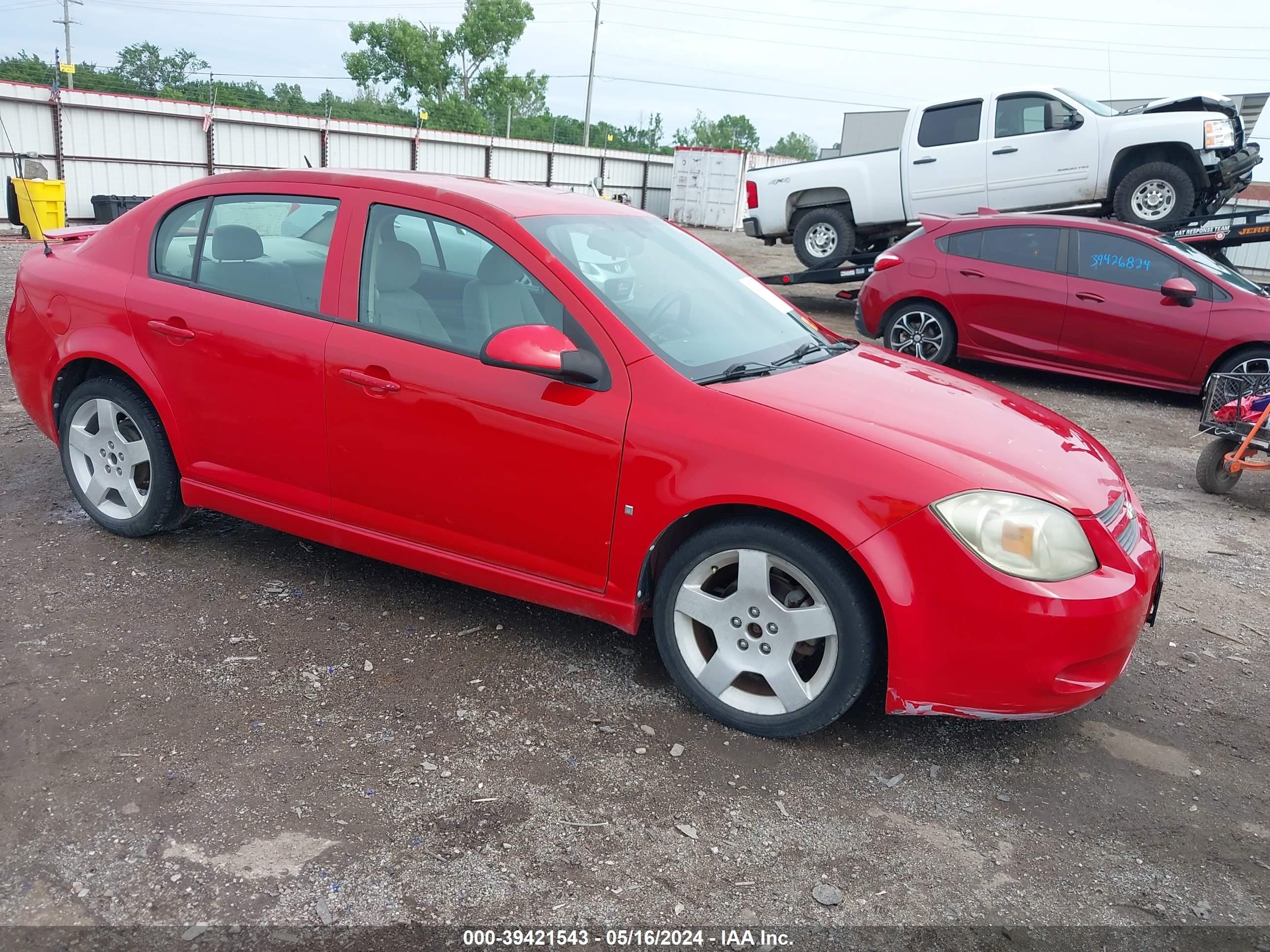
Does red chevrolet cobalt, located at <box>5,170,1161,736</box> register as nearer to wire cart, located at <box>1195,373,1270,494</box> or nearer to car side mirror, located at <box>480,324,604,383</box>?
car side mirror, located at <box>480,324,604,383</box>

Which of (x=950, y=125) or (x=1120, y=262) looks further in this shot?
(x=950, y=125)

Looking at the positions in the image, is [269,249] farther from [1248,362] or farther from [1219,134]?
[1219,134]

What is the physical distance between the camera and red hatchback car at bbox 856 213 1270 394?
8.18m

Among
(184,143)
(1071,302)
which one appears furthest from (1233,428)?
(184,143)

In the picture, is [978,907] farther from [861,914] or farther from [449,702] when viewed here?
[449,702]

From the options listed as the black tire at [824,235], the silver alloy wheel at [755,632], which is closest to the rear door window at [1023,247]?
the black tire at [824,235]

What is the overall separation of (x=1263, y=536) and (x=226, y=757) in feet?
17.6

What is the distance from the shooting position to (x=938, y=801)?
9.80 feet

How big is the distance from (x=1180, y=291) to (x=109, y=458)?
784 centimetres

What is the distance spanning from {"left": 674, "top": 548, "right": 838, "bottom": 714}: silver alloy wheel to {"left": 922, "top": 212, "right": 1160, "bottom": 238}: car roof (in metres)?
6.91

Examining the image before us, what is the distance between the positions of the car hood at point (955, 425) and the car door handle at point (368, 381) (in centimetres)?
118

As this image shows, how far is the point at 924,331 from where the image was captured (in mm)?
9422

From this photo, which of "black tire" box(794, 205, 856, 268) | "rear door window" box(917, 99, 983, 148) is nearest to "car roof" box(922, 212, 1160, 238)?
"rear door window" box(917, 99, 983, 148)

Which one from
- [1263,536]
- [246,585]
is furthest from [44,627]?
[1263,536]
